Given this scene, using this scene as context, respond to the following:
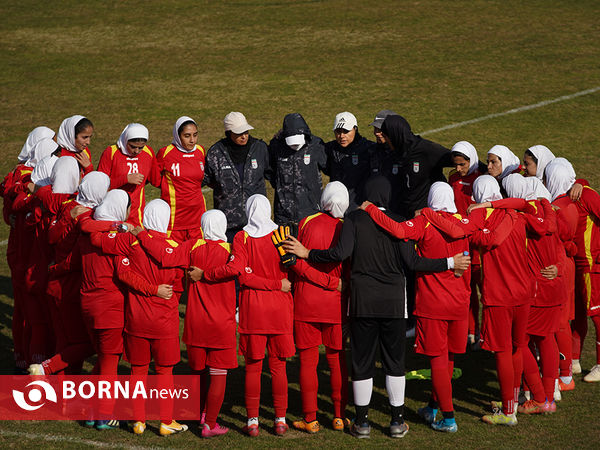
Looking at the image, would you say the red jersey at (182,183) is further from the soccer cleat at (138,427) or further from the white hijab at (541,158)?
the white hijab at (541,158)

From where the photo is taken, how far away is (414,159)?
10750 mm

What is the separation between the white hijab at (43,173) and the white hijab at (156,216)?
222 centimetres

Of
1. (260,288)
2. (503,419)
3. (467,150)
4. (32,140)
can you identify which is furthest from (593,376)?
(32,140)

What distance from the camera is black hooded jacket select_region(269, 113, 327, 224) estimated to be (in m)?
11.2

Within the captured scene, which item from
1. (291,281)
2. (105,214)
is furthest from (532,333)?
(105,214)

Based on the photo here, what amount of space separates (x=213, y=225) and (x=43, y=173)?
2.89 m

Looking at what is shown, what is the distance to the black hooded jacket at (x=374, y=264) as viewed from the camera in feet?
26.6

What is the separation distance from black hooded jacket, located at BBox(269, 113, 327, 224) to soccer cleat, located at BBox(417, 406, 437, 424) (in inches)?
134

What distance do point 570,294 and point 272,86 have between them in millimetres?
13323

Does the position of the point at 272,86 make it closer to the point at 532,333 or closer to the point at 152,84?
the point at 152,84

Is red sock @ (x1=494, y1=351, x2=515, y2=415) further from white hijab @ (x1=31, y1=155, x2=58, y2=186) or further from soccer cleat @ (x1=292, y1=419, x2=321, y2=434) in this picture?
white hijab @ (x1=31, y1=155, x2=58, y2=186)

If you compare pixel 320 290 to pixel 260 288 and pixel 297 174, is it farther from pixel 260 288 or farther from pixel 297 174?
pixel 297 174

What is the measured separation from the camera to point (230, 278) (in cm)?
813

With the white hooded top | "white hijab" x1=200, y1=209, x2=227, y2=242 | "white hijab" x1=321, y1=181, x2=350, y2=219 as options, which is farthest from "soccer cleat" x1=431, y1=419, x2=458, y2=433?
the white hooded top
